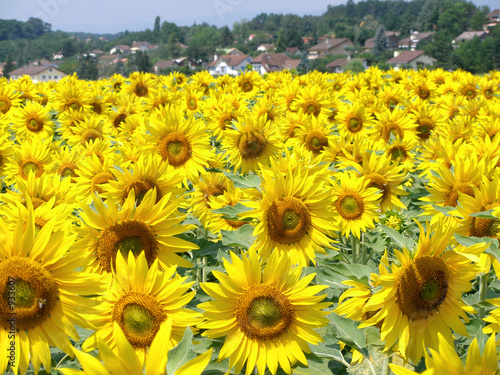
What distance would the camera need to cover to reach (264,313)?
7.16 ft

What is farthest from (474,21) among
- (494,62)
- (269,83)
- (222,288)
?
(222,288)

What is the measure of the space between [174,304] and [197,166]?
2078mm

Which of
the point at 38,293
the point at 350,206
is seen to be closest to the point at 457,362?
the point at 38,293

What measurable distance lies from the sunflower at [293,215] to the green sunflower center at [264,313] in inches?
28.9

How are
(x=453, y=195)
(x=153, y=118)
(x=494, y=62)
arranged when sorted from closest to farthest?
(x=453, y=195), (x=153, y=118), (x=494, y=62)

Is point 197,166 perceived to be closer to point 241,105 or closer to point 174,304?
point 174,304

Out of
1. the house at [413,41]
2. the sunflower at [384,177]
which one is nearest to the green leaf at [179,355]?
the sunflower at [384,177]

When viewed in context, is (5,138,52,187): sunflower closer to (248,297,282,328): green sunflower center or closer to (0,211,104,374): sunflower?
(0,211,104,374): sunflower

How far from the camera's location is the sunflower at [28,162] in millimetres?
4624

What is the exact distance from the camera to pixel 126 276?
2053mm

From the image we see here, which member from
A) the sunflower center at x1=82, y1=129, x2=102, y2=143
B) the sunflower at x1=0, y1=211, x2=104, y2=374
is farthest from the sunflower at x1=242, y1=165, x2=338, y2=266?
the sunflower center at x1=82, y1=129, x2=102, y2=143

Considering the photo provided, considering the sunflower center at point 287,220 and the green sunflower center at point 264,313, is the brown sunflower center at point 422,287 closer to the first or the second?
the green sunflower center at point 264,313

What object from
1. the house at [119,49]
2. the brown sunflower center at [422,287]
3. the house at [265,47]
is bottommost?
the house at [119,49]

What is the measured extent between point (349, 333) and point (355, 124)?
507 cm
